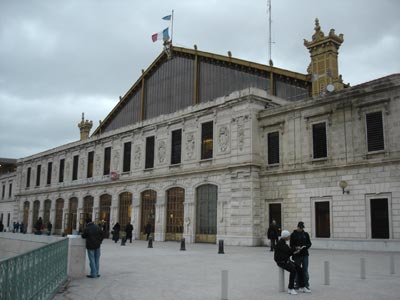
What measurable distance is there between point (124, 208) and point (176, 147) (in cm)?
918

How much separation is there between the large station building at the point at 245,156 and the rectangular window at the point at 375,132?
0.19 ft

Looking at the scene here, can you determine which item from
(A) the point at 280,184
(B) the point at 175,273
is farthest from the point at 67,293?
(A) the point at 280,184

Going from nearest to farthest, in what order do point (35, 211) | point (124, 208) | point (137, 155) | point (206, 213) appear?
point (206, 213) < point (137, 155) < point (124, 208) < point (35, 211)

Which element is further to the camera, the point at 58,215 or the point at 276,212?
the point at 58,215

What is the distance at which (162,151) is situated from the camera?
3806 cm

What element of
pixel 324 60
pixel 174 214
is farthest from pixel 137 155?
pixel 324 60

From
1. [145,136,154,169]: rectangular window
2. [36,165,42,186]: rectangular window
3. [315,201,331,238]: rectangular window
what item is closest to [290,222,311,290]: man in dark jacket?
[315,201,331,238]: rectangular window

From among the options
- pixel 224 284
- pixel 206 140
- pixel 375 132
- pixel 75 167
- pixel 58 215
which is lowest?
pixel 224 284

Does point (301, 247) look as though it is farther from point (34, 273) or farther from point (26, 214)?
point (26, 214)

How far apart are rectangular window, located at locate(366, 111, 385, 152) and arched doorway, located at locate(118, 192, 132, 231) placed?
2365 cm

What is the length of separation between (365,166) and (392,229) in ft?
12.3

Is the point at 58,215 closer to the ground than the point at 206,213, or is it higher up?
closer to the ground

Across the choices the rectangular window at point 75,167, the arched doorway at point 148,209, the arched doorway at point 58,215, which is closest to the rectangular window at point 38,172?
the arched doorway at point 58,215

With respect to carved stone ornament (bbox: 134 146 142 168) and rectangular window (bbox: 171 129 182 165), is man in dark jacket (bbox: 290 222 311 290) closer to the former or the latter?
rectangular window (bbox: 171 129 182 165)
